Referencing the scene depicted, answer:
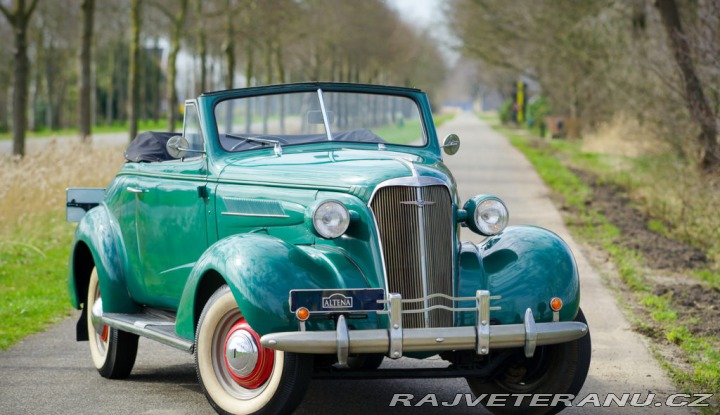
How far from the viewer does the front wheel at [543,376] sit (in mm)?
5336

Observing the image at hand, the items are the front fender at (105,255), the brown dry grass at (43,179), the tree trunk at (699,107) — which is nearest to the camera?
the front fender at (105,255)

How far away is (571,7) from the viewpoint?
104 ft

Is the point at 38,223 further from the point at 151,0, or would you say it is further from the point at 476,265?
the point at 151,0

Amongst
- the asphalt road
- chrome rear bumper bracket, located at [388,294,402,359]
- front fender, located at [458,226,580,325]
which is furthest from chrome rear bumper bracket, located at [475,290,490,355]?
the asphalt road

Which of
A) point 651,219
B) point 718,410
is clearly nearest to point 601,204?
point 651,219

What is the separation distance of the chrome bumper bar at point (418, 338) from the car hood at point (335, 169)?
70cm

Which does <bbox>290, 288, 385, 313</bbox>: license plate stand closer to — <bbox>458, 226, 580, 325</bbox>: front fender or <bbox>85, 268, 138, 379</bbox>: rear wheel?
<bbox>458, 226, 580, 325</bbox>: front fender

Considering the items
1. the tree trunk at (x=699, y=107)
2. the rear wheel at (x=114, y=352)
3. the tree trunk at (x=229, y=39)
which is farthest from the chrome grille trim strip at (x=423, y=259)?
the tree trunk at (x=229, y=39)

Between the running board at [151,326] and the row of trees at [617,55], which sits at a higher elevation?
the row of trees at [617,55]

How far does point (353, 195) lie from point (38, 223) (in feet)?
28.9

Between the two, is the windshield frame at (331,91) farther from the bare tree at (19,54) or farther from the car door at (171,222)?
the bare tree at (19,54)

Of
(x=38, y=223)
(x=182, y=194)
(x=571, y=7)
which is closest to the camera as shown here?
(x=182, y=194)

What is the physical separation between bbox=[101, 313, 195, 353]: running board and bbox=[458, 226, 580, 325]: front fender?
1.51 metres

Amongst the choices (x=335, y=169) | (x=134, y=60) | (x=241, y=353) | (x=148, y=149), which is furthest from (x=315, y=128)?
(x=134, y=60)
